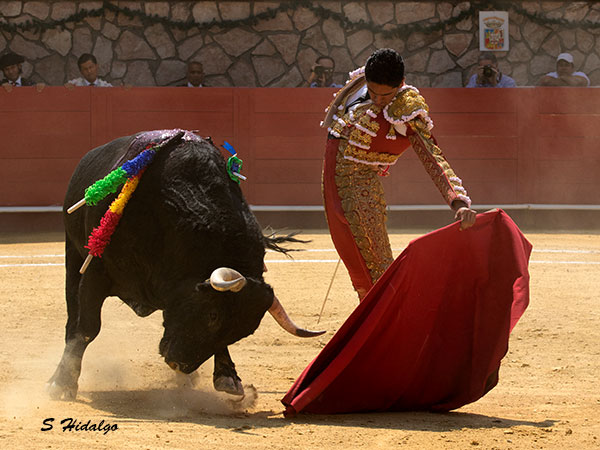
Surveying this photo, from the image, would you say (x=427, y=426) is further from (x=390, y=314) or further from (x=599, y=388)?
(x=599, y=388)

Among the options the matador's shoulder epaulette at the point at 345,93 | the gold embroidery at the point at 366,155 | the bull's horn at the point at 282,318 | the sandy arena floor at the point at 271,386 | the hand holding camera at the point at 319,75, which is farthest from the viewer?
the hand holding camera at the point at 319,75

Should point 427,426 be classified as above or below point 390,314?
below

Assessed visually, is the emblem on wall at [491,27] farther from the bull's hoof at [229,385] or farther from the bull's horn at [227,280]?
the bull's horn at [227,280]

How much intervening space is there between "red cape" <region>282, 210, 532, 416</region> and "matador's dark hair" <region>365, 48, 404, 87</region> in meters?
0.50

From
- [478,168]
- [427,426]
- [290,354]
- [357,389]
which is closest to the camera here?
[427,426]

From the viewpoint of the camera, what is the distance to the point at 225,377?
3.06 metres

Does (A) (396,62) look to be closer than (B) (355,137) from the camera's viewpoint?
Yes

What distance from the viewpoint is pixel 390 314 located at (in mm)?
2994

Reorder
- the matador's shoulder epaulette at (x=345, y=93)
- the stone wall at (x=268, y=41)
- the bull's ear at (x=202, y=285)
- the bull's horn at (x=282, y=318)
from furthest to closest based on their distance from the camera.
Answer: the stone wall at (x=268, y=41), the matador's shoulder epaulette at (x=345, y=93), the bull's horn at (x=282, y=318), the bull's ear at (x=202, y=285)

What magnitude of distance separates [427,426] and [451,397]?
0.27 metres

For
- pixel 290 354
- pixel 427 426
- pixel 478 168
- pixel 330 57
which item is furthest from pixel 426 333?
pixel 330 57

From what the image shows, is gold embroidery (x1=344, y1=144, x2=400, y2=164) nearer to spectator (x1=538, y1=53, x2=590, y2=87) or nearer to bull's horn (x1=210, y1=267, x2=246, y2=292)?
bull's horn (x1=210, y1=267, x2=246, y2=292)

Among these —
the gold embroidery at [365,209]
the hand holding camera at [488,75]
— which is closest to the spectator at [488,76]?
the hand holding camera at [488,75]

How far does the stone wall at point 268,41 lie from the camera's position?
9.77m
